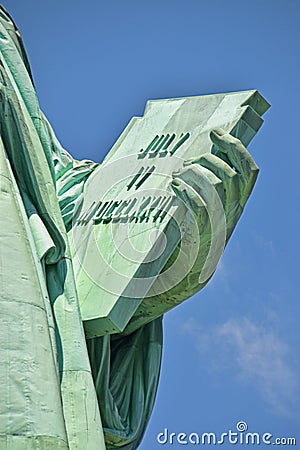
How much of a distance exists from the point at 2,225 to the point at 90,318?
5.23 ft

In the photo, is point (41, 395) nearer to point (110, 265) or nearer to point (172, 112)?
point (110, 265)

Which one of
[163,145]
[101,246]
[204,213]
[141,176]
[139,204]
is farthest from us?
[163,145]

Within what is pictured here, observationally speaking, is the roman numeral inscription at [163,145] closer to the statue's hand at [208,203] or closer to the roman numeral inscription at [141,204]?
the roman numeral inscription at [141,204]

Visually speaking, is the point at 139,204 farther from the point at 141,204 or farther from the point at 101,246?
the point at 101,246

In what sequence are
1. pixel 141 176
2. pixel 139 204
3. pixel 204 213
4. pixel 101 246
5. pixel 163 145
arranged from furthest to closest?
pixel 163 145 → pixel 141 176 → pixel 139 204 → pixel 101 246 → pixel 204 213

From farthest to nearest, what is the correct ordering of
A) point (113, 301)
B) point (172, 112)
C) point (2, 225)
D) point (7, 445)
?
point (172, 112)
point (113, 301)
point (2, 225)
point (7, 445)

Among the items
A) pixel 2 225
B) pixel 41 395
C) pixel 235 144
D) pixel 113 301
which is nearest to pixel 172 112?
pixel 235 144

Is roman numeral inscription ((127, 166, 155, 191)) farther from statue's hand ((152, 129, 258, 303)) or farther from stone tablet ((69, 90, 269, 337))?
statue's hand ((152, 129, 258, 303))

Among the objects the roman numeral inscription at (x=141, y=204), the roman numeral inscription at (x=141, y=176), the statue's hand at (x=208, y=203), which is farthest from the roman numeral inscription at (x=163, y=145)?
the statue's hand at (x=208, y=203)

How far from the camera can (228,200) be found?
527 inches

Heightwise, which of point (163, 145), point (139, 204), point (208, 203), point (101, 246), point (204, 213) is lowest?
point (101, 246)

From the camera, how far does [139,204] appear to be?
13.6m

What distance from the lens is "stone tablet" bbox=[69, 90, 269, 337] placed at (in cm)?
1295

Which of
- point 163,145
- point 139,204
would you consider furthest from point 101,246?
point 163,145
